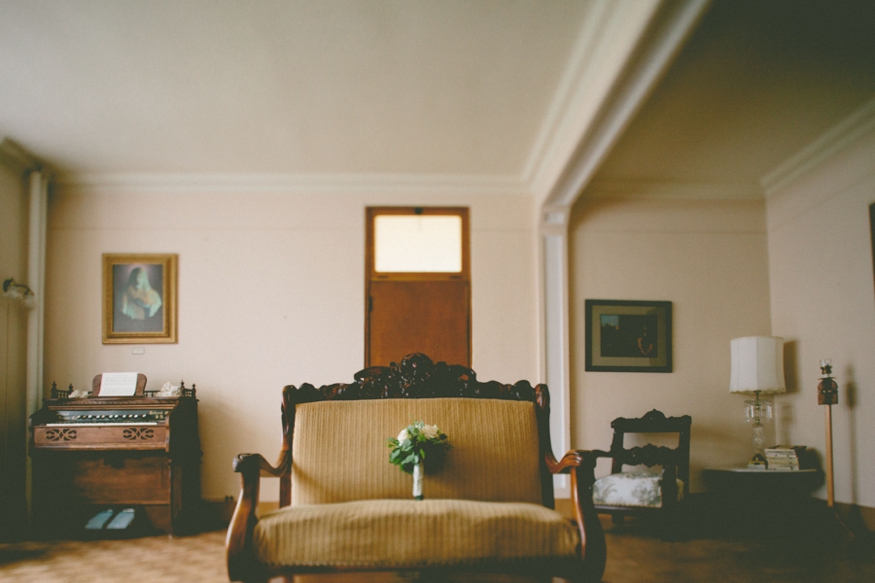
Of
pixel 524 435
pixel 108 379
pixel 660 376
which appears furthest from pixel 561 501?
pixel 108 379

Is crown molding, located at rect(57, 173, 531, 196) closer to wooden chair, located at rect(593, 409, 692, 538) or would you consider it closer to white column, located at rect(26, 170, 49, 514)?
white column, located at rect(26, 170, 49, 514)

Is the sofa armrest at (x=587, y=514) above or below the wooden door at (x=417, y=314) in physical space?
below

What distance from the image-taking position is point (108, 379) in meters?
5.52

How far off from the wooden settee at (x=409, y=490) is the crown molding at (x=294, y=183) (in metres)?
3.28

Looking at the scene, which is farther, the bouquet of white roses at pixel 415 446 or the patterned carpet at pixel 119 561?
the patterned carpet at pixel 119 561

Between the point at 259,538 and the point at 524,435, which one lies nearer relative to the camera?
the point at 259,538

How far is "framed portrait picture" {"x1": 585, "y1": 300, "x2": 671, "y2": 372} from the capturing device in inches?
248

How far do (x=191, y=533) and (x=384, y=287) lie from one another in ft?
8.82

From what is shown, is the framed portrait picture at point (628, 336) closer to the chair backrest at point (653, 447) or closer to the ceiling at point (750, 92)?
the chair backrest at point (653, 447)

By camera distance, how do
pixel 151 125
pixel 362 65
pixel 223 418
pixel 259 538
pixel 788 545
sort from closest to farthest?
1. pixel 259 538
2. pixel 362 65
3. pixel 788 545
4. pixel 151 125
5. pixel 223 418

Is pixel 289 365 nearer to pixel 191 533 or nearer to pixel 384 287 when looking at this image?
pixel 384 287

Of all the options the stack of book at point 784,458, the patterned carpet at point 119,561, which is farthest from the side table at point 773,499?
the patterned carpet at point 119,561

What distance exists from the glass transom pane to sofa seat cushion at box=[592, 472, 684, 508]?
2.38m

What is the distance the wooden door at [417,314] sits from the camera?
6.27 m
